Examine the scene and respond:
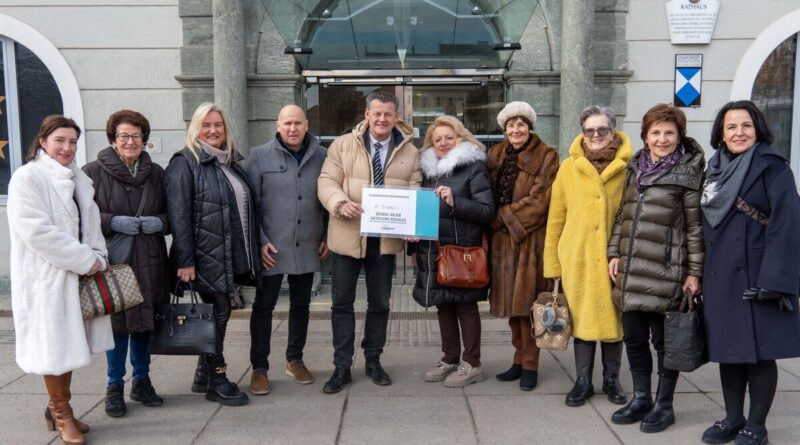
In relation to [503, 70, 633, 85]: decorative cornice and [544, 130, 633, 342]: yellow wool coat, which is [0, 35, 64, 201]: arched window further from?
[544, 130, 633, 342]: yellow wool coat

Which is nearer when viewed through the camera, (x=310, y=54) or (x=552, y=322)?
(x=552, y=322)

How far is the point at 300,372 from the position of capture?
4.57m

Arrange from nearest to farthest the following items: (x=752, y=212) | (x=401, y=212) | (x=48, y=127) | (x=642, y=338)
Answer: (x=752, y=212) → (x=48, y=127) → (x=642, y=338) → (x=401, y=212)

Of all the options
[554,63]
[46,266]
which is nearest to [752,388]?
[46,266]

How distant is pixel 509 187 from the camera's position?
4266 mm

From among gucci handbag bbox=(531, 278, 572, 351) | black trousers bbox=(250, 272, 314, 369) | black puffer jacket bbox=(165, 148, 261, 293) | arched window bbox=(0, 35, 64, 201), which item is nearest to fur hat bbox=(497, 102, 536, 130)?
gucci handbag bbox=(531, 278, 572, 351)

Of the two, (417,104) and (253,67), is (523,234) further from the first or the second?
(253,67)

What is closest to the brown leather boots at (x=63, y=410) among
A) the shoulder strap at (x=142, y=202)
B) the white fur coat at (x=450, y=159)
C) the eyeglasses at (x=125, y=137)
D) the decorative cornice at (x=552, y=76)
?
the shoulder strap at (x=142, y=202)

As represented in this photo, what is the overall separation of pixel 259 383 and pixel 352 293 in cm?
88

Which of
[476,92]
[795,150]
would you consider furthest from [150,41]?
[795,150]

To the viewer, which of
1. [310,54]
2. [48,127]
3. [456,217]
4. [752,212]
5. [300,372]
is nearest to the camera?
[752,212]

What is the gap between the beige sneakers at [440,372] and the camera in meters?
4.59

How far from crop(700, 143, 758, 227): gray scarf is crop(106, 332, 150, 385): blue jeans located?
11.3 feet

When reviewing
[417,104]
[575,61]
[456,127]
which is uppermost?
[575,61]
